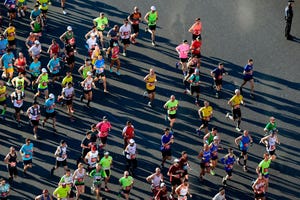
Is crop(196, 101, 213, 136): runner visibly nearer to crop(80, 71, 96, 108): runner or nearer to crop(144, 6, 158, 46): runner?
crop(80, 71, 96, 108): runner

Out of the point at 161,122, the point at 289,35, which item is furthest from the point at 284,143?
the point at 289,35

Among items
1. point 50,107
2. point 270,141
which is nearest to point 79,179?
point 50,107

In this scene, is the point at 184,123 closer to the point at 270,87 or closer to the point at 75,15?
the point at 270,87

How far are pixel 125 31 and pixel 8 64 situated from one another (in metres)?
6.22

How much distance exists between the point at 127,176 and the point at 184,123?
6137 mm

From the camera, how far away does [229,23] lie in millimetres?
44344

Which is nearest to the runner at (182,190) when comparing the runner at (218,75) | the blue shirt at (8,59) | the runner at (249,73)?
the runner at (218,75)

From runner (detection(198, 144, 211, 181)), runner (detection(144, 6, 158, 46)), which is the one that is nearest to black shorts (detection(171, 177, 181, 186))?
runner (detection(198, 144, 211, 181))

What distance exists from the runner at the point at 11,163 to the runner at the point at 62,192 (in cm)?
239

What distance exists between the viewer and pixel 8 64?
127ft

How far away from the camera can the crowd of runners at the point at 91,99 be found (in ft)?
110

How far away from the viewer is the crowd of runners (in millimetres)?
33500

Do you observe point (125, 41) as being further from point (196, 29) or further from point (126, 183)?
point (126, 183)

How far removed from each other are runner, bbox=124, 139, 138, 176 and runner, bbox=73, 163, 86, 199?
2334 millimetres
